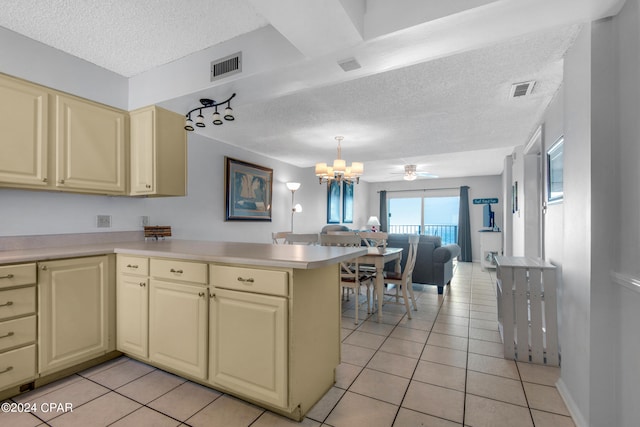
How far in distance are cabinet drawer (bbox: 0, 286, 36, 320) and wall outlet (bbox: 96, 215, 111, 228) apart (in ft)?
3.15

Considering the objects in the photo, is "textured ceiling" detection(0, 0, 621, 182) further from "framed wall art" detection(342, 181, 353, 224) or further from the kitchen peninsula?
"framed wall art" detection(342, 181, 353, 224)

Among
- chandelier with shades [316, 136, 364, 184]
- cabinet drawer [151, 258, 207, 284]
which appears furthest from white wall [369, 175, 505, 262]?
cabinet drawer [151, 258, 207, 284]

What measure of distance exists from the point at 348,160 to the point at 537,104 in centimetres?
329

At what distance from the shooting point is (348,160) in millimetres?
5816

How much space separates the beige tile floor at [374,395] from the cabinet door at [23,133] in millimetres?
1456

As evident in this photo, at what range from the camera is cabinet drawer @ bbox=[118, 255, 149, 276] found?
2098mm

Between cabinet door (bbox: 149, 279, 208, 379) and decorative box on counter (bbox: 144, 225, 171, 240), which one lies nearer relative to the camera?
cabinet door (bbox: 149, 279, 208, 379)

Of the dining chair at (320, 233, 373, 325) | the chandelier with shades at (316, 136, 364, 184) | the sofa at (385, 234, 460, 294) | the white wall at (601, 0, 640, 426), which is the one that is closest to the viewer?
the white wall at (601, 0, 640, 426)

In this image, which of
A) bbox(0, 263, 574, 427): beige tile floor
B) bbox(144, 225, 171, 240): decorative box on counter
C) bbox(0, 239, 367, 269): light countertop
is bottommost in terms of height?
bbox(0, 263, 574, 427): beige tile floor

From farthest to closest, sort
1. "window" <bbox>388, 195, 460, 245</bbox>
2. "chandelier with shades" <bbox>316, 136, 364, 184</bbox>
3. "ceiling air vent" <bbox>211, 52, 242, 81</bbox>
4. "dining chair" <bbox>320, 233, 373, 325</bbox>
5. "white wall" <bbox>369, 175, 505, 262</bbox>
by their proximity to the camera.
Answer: "window" <bbox>388, 195, 460, 245</bbox>, "white wall" <bbox>369, 175, 505, 262</bbox>, "chandelier with shades" <bbox>316, 136, 364, 184</bbox>, "dining chair" <bbox>320, 233, 373, 325</bbox>, "ceiling air vent" <bbox>211, 52, 242, 81</bbox>

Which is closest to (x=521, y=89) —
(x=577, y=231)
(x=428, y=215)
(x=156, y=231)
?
(x=577, y=231)

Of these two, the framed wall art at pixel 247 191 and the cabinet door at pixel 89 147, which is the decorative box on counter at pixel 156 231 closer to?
the cabinet door at pixel 89 147

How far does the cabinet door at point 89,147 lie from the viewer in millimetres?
2279

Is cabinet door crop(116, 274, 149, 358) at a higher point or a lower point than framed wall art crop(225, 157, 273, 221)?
lower
